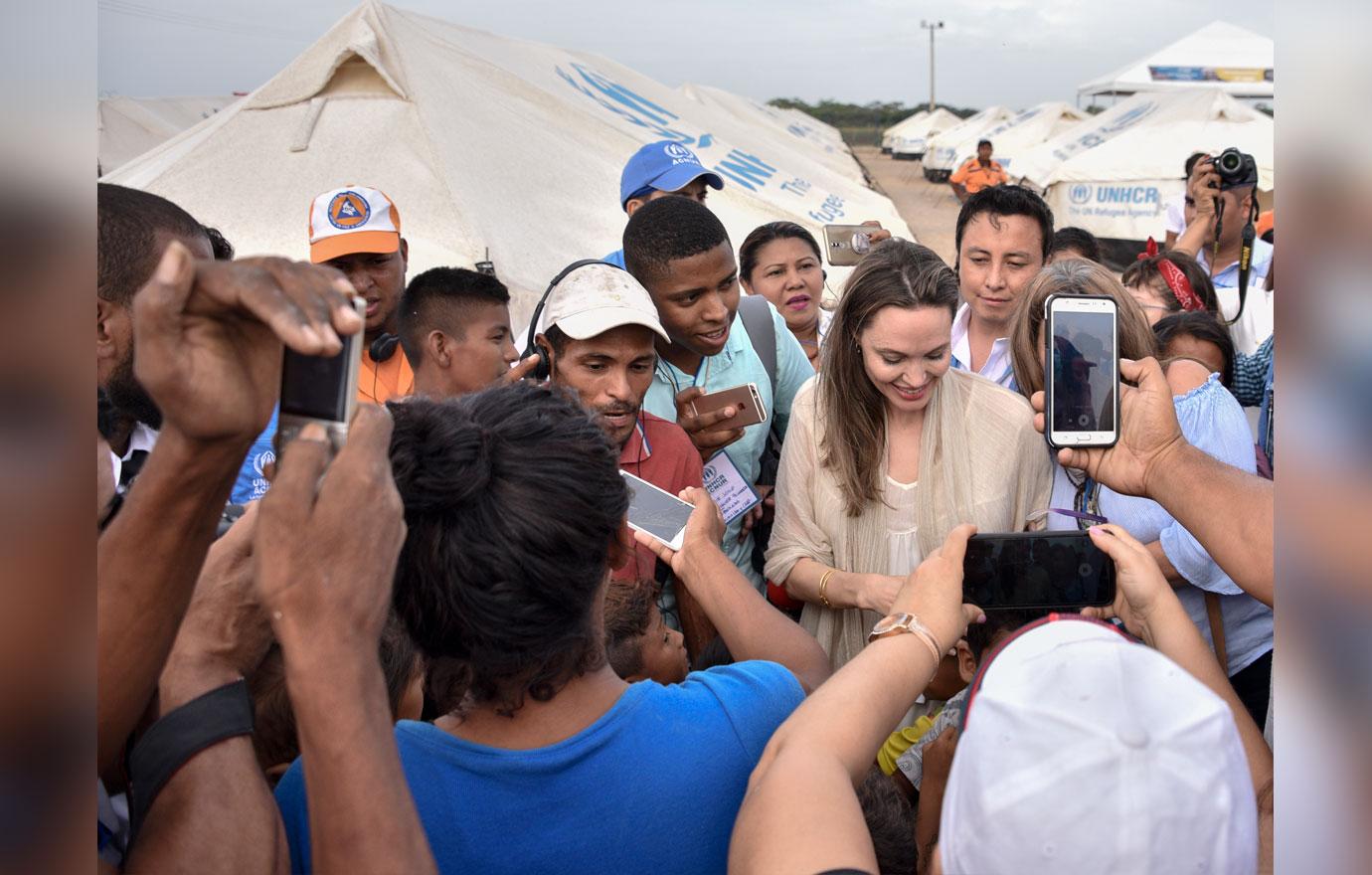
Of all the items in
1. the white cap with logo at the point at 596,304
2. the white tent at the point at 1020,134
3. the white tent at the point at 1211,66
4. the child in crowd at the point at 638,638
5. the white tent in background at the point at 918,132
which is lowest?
the child in crowd at the point at 638,638

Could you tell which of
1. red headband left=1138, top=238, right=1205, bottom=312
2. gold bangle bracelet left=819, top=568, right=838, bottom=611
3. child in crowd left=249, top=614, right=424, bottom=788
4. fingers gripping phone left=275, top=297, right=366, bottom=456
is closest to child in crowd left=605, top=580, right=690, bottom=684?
child in crowd left=249, top=614, right=424, bottom=788

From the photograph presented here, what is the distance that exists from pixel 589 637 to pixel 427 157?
6.79 m

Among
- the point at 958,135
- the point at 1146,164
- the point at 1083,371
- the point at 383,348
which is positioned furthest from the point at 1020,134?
the point at 1083,371

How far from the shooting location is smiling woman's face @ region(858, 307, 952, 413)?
2.79 metres

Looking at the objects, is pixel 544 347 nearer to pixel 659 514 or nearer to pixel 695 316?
pixel 695 316

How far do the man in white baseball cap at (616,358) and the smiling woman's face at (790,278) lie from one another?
2055mm

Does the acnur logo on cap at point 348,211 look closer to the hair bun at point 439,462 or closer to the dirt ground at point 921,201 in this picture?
the hair bun at point 439,462

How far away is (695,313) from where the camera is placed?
3.22m

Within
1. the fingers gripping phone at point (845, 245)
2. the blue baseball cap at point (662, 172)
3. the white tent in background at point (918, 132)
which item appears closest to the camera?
the blue baseball cap at point (662, 172)

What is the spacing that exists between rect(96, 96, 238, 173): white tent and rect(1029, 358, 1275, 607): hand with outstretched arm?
1542cm

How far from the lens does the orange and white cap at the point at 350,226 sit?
367cm

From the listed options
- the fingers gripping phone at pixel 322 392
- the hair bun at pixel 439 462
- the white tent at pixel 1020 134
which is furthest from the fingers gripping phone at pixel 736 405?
the white tent at pixel 1020 134

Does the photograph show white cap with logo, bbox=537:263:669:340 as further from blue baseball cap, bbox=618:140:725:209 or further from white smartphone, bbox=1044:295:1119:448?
blue baseball cap, bbox=618:140:725:209
